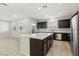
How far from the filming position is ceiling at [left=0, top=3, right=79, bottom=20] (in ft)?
2.74

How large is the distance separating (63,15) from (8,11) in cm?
72

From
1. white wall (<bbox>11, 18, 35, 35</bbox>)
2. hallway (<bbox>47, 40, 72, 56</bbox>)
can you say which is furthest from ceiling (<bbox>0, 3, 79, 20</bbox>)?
hallway (<bbox>47, 40, 72, 56</bbox>)

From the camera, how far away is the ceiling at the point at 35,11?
0.83 metres

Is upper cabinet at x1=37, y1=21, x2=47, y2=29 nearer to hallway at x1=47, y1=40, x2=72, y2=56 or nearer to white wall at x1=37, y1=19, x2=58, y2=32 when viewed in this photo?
white wall at x1=37, y1=19, x2=58, y2=32

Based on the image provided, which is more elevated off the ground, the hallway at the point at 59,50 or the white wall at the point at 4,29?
the white wall at the point at 4,29

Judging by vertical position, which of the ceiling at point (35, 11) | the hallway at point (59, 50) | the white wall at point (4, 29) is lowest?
the hallway at point (59, 50)

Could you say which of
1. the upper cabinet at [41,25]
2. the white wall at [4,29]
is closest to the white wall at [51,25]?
the upper cabinet at [41,25]

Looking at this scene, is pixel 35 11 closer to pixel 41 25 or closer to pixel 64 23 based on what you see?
pixel 41 25

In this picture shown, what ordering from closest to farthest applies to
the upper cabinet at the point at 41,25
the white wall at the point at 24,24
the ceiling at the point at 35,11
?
the ceiling at the point at 35,11 < the white wall at the point at 24,24 < the upper cabinet at the point at 41,25

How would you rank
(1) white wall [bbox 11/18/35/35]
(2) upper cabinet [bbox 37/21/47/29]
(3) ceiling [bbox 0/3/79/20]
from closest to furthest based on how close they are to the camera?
1. (3) ceiling [bbox 0/3/79/20]
2. (1) white wall [bbox 11/18/35/35]
3. (2) upper cabinet [bbox 37/21/47/29]

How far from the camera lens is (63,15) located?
107cm

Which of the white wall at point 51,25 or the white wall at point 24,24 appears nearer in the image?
the white wall at point 24,24

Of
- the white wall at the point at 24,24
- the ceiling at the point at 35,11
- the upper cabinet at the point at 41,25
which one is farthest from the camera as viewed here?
the upper cabinet at the point at 41,25

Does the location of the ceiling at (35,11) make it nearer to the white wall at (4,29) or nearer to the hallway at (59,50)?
the white wall at (4,29)
